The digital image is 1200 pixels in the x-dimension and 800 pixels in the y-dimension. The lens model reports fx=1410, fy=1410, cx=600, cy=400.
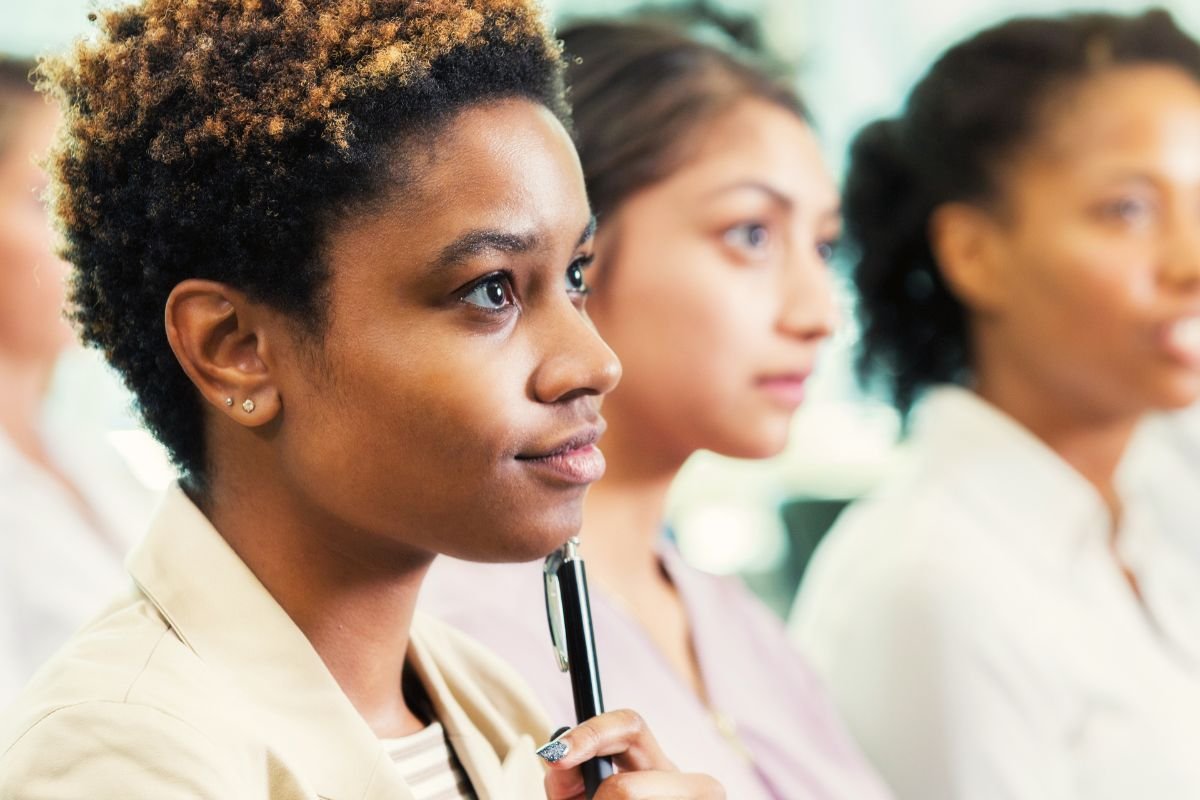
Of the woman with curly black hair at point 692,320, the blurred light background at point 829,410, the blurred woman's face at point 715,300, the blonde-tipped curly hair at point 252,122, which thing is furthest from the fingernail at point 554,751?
the blurred light background at point 829,410

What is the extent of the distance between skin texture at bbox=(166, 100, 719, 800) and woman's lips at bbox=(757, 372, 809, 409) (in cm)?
41

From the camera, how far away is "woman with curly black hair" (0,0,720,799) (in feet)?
2.07

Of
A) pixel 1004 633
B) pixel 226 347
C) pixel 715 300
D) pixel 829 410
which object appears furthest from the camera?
pixel 829 410

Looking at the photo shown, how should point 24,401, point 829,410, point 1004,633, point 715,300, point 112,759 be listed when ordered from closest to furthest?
point 112,759 → point 715,300 → point 1004,633 → point 24,401 → point 829,410

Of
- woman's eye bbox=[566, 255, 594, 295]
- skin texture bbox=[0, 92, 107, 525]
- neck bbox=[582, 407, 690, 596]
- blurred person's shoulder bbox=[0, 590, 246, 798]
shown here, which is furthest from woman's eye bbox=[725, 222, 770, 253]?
skin texture bbox=[0, 92, 107, 525]

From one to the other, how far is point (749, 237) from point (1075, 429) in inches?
20.8

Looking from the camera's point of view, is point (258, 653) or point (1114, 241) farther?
point (1114, 241)

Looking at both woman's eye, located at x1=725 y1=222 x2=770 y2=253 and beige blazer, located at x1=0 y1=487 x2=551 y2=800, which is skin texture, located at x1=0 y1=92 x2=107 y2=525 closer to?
woman's eye, located at x1=725 y1=222 x2=770 y2=253

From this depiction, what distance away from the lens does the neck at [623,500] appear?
3.59 feet

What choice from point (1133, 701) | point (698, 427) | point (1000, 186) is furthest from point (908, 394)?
point (698, 427)

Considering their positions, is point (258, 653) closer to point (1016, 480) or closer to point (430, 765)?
point (430, 765)

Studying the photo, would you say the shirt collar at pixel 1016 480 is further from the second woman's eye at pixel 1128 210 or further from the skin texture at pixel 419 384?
the skin texture at pixel 419 384

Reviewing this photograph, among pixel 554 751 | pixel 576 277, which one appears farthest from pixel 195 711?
pixel 576 277

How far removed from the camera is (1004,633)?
121 centimetres
